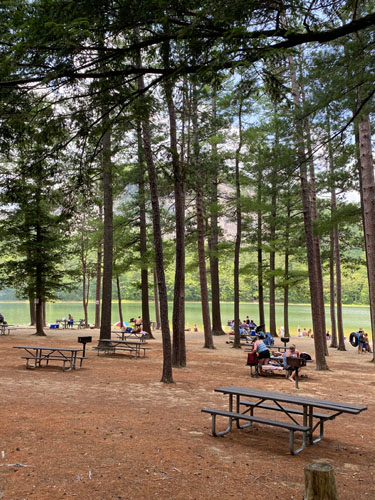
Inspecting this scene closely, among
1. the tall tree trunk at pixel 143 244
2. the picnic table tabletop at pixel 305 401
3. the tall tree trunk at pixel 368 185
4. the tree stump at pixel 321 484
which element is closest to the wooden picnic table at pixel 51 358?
the picnic table tabletop at pixel 305 401

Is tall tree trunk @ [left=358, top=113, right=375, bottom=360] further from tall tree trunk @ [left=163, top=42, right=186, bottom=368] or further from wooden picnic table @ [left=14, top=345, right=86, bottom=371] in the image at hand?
wooden picnic table @ [left=14, top=345, right=86, bottom=371]

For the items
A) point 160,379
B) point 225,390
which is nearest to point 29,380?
point 160,379

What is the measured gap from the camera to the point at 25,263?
18953 millimetres

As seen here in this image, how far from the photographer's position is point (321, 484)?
296 centimetres

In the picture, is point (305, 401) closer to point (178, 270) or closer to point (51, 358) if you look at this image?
point (178, 270)

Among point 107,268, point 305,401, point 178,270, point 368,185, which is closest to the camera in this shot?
point 305,401

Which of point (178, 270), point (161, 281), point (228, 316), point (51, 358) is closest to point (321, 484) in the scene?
point (161, 281)

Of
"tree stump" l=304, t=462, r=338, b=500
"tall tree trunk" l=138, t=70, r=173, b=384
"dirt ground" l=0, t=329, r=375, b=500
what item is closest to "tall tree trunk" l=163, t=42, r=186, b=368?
"tall tree trunk" l=138, t=70, r=173, b=384

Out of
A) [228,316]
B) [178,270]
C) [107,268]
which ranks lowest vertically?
[228,316]

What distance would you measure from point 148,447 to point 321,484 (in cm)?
229

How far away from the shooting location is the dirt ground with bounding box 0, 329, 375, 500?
12.1 feet

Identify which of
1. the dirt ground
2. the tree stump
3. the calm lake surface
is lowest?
the calm lake surface

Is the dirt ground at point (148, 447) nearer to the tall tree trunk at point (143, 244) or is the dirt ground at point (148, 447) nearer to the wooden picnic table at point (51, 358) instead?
the wooden picnic table at point (51, 358)

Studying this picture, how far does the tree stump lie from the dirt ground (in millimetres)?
713
